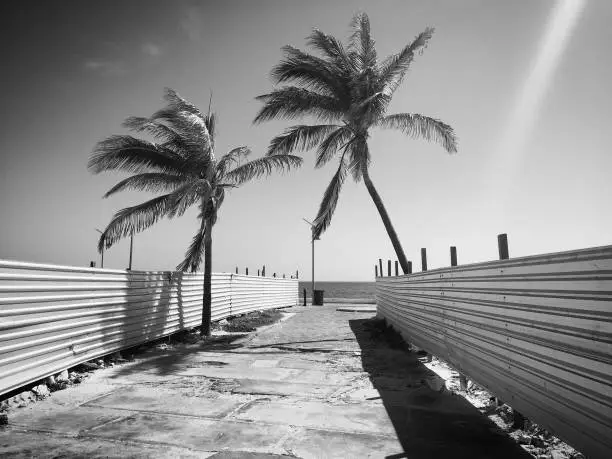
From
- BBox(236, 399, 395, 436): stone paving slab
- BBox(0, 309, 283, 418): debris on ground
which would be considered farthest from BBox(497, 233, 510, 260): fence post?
BBox(0, 309, 283, 418): debris on ground

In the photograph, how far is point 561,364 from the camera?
3051mm

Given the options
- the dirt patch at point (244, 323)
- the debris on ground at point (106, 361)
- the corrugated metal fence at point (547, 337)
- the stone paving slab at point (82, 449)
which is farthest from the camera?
the dirt patch at point (244, 323)

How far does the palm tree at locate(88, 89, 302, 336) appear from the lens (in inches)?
411

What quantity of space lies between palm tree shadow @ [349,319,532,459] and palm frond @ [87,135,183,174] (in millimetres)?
7302

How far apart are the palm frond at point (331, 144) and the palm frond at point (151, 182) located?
4.91 m

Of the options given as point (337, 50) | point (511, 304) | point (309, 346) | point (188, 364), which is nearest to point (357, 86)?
point (337, 50)

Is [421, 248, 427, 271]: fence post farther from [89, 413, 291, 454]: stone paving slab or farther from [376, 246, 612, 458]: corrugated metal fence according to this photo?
[89, 413, 291, 454]: stone paving slab

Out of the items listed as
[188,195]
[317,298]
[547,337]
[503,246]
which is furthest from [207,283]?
[317,298]

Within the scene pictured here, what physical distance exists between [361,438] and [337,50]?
12.3 meters

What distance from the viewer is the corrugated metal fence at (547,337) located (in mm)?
2643

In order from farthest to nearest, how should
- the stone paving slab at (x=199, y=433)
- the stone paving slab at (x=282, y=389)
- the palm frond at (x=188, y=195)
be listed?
the palm frond at (x=188, y=195) < the stone paving slab at (x=282, y=389) < the stone paving slab at (x=199, y=433)

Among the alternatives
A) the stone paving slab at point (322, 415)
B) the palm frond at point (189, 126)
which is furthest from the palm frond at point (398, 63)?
the stone paving slab at point (322, 415)

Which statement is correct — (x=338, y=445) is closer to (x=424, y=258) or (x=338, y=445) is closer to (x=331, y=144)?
(x=424, y=258)

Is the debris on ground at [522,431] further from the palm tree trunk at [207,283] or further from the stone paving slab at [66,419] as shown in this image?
the palm tree trunk at [207,283]
